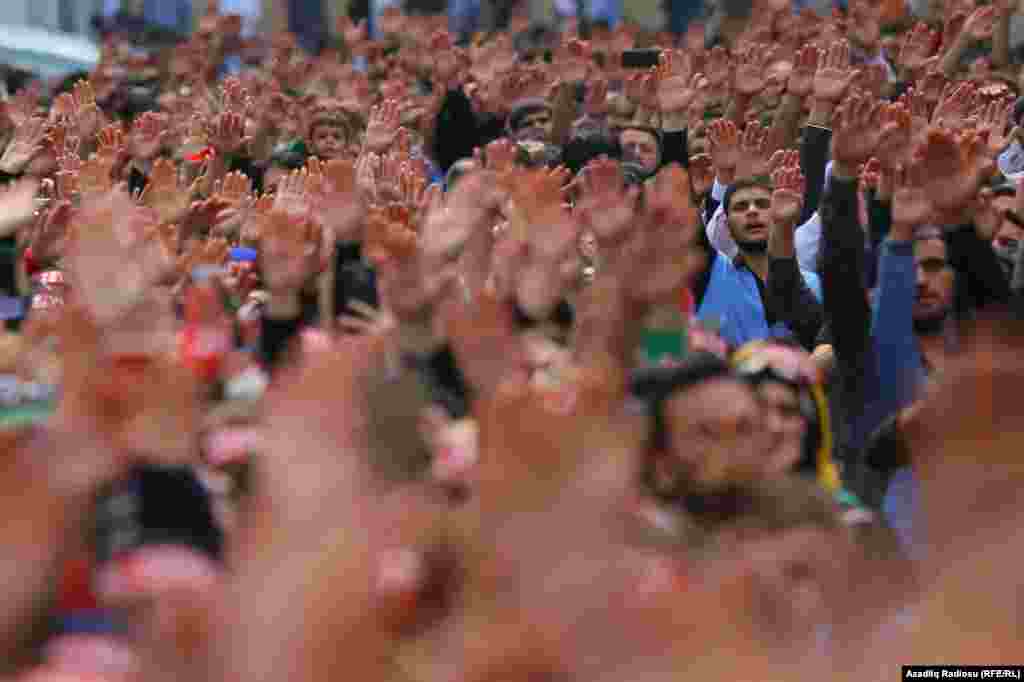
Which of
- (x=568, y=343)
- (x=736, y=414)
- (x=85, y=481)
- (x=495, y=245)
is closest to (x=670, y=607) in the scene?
(x=736, y=414)

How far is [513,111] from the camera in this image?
336 inches

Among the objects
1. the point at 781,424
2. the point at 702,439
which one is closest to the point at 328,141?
the point at 781,424

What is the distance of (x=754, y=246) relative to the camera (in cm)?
646

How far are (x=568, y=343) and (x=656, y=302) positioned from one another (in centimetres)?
52

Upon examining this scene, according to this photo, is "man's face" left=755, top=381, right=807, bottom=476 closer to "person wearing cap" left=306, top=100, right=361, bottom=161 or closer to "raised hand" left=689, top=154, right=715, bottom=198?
"raised hand" left=689, top=154, right=715, bottom=198

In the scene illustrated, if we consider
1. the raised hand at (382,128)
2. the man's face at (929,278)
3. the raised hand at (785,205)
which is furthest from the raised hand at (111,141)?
the man's face at (929,278)

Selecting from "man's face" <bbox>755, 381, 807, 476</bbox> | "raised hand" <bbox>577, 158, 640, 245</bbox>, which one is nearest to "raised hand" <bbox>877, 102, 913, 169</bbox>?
"raised hand" <bbox>577, 158, 640, 245</bbox>

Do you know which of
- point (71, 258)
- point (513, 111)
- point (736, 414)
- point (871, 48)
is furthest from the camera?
point (871, 48)

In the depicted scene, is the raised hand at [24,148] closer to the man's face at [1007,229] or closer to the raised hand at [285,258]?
the raised hand at [285,258]

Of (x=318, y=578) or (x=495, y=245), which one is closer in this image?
(x=318, y=578)

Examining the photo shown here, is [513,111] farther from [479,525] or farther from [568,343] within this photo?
[479,525]

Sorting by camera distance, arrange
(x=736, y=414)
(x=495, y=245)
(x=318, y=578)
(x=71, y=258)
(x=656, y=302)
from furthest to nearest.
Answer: (x=495, y=245) < (x=71, y=258) < (x=656, y=302) < (x=736, y=414) < (x=318, y=578)

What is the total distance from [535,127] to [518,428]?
499cm

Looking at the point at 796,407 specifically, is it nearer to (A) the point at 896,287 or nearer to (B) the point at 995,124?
(A) the point at 896,287
